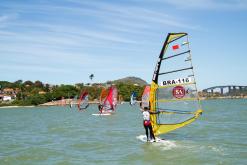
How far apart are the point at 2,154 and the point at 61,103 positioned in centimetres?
10595

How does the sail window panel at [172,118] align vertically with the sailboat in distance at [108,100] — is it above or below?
below

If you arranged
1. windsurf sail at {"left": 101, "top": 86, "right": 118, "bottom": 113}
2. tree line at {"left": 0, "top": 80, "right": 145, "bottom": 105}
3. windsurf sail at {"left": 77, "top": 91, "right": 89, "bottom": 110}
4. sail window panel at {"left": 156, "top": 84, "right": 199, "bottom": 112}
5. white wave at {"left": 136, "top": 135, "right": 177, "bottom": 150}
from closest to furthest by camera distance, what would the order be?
1. white wave at {"left": 136, "top": 135, "right": 177, "bottom": 150}
2. sail window panel at {"left": 156, "top": 84, "right": 199, "bottom": 112}
3. windsurf sail at {"left": 101, "top": 86, "right": 118, "bottom": 113}
4. windsurf sail at {"left": 77, "top": 91, "right": 89, "bottom": 110}
5. tree line at {"left": 0, "top": 80, "right": 145, "bottom": 105}

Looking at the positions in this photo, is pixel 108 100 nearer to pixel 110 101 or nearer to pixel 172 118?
pixel 110 101

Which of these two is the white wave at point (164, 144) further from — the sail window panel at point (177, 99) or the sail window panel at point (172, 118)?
the sail window panel at point (177, 99)

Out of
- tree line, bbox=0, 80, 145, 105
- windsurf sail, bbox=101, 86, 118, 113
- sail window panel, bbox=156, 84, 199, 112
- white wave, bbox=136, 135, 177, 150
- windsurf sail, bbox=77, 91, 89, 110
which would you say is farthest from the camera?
tree line, bbox=0, 80, 145, 105

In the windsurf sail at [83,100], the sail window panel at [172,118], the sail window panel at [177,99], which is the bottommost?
the sail window panel at [172,118]

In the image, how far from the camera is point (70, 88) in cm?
12500

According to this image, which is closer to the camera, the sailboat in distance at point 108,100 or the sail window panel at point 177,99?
the sail window panel at point 177,99

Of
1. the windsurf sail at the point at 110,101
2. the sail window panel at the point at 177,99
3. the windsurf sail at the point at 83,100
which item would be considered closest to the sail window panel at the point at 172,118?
the sail window panel at the point at 177,99

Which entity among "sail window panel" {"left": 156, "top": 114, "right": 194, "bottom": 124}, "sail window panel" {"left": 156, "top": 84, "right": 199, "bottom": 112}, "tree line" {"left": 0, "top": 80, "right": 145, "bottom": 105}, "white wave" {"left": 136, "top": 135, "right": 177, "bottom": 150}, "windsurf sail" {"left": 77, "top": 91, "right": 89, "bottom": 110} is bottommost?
"white wave" {"left": 136, "top": 135, "right": 177, "bottom": 150}

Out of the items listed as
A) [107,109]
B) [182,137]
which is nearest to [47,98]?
[107,109]

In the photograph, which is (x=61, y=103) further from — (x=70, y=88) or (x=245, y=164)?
(x=245, y=164)

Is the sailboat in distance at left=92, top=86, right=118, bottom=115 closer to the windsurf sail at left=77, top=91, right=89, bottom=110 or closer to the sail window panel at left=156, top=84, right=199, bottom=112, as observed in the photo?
the windsurf sail at left=77, top=91, right=89, bottom=110

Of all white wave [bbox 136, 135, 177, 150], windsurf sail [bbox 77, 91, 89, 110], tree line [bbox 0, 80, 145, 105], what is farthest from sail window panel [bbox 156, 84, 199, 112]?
tree line [bbox 0, 80, 145, 105]
